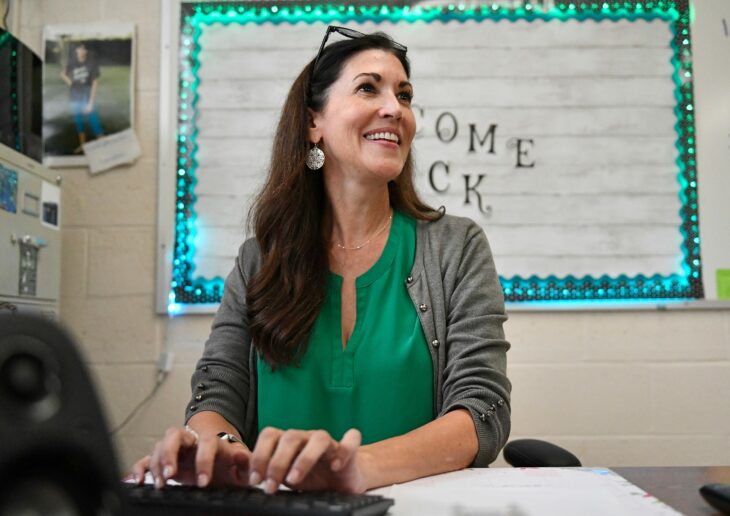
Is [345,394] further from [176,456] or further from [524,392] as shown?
[524,392]

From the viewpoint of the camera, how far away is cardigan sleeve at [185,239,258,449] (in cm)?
112

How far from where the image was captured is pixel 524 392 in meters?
2.01

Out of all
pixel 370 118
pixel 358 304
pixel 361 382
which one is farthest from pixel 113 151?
pixel 361 382

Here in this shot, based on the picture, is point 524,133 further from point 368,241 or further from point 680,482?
point 680,482

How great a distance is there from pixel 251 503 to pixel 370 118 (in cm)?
94

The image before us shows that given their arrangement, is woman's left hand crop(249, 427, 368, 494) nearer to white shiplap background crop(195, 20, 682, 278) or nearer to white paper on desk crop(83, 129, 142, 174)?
white shiplap background crop(195, 20, 682, 278)

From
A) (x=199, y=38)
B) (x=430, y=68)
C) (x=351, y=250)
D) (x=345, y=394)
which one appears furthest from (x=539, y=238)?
(x=199, y=38)

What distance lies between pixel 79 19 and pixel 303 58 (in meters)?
0.75

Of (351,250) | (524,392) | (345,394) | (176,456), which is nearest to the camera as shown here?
(176,456)

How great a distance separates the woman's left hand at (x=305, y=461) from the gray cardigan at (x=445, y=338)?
34cm

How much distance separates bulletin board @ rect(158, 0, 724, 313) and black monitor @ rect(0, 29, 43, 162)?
0.39 m

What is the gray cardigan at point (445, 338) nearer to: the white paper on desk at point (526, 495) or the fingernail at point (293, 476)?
the white paper on desk at point (526, 495)

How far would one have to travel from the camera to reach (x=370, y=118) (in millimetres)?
1330

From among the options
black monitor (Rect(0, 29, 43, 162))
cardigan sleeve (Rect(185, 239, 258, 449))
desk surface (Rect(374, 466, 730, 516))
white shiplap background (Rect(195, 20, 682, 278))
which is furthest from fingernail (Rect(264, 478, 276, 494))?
white shiplap background (Rect(195, 20, 682, 278))
